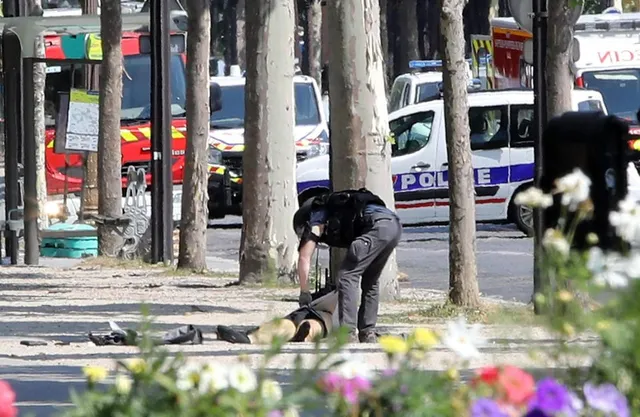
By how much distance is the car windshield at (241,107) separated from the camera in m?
28.3

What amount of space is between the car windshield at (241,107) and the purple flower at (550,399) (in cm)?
2521

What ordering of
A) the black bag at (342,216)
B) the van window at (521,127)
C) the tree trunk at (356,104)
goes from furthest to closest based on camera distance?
the van window at (521,127), the tree trunk at (356,104), the black bag at (342,216)

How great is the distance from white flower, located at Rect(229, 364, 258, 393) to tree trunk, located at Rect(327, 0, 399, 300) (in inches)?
447

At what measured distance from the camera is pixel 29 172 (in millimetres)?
19953

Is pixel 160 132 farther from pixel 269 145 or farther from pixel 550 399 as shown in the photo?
pixel 550 399

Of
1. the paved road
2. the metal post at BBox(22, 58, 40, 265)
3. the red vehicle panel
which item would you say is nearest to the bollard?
the paved road

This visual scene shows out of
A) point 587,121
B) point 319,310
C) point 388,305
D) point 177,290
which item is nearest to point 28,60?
point 177,290

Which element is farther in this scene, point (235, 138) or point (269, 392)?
point (235, 138)

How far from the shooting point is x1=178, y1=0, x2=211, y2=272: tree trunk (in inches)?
736

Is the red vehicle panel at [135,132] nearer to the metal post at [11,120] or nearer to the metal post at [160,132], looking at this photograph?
the metal post at [11,120]

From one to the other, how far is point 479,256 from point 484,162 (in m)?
3.47

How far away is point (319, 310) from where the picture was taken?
1155 centimetres

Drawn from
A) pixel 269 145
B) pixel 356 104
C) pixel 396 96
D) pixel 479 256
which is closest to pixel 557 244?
pixel 356 104

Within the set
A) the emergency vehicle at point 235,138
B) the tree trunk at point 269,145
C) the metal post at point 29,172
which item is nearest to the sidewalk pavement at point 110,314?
the metal post at point 29,172
